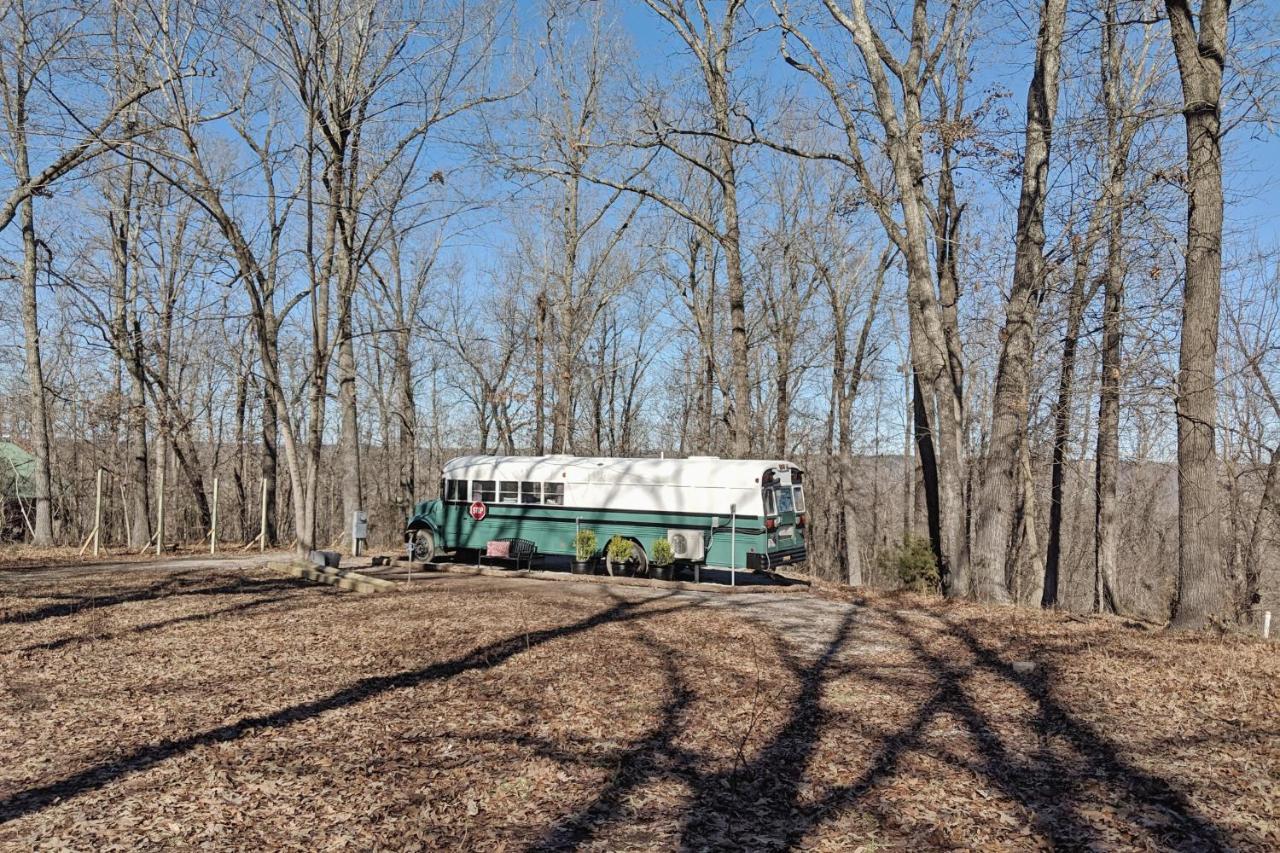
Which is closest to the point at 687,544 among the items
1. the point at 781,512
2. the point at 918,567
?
the point at 781,512

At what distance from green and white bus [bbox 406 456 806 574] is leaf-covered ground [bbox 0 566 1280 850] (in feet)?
17.9

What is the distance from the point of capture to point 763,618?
36.7ft

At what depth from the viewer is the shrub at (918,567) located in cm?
1416

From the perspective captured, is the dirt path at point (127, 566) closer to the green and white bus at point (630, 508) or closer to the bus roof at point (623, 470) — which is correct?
the green and white bus at point (630, 508)

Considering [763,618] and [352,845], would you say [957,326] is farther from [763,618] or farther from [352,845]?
[352,845]

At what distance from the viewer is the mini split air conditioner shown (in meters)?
16.0

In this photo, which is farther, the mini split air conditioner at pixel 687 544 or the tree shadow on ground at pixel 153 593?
the mini split air conditioner at pixel 687 544

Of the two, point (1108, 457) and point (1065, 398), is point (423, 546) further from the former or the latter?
point (1108, 457)

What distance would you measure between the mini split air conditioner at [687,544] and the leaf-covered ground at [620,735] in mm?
5635

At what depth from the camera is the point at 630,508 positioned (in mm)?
16609

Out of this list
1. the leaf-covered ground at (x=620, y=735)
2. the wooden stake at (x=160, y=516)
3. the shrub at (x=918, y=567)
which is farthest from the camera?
the wooden stake at (x=160, y=516)

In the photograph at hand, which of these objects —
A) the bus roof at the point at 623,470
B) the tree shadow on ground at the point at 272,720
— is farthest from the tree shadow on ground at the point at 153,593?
the tree shadow on ground at the point at 272,720

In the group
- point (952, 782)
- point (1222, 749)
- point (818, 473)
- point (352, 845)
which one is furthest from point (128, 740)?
point (818, 473)

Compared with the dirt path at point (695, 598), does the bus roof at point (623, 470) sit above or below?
above
